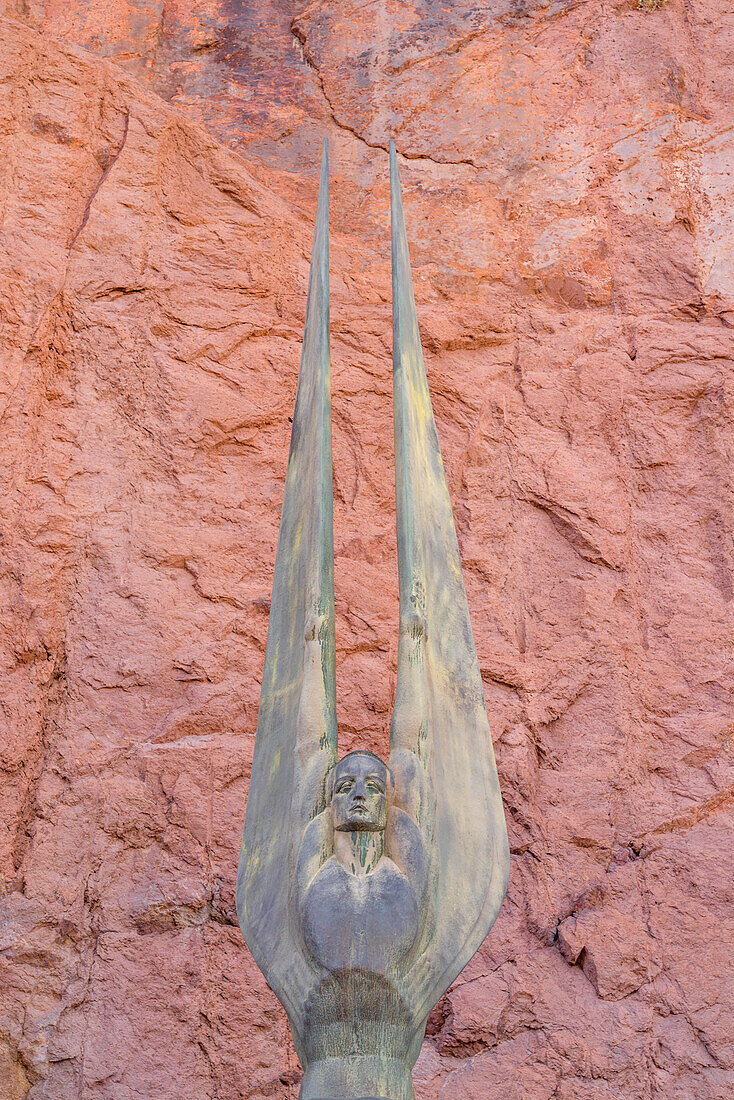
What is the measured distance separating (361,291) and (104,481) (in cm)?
129

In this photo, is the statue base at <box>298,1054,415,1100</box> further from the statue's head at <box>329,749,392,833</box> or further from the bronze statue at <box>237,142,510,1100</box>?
the statue's head at <box>329,749,392,833</box>

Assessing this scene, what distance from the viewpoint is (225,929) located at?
3453 millimetres

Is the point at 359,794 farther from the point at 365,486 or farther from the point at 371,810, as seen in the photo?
the point at 365,486

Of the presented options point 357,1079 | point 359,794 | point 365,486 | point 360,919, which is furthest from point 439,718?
point 365,486

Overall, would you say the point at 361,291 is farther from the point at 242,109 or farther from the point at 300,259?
the point at 242,109

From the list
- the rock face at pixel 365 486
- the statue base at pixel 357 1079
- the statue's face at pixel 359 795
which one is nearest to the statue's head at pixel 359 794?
the statue's face at pixel 359 795

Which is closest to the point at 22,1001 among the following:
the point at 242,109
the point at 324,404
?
the point at 324,404

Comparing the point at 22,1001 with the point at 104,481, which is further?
the point at 104,481

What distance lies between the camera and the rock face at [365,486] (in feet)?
11.1

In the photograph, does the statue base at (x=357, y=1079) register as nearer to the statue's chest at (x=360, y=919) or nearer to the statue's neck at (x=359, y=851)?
the statue's chest at (x=360, y=919)

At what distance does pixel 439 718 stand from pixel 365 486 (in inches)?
60.5

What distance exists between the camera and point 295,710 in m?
2.80

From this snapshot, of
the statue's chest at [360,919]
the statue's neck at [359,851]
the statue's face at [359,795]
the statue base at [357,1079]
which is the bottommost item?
the statue base at [357,1079]

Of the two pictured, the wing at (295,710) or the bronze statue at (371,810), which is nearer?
the bronze statue at (371,810)
